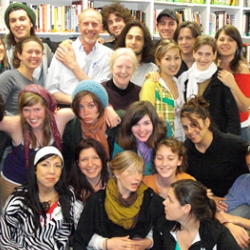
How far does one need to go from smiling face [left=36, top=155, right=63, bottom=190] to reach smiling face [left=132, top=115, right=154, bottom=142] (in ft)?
1.85

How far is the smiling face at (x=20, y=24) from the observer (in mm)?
3447

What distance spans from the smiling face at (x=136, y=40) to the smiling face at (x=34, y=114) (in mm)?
1120

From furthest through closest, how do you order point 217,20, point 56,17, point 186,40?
point 217,20, point 56,17, point 186,40

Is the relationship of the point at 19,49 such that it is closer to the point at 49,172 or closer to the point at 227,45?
the point at 49,172

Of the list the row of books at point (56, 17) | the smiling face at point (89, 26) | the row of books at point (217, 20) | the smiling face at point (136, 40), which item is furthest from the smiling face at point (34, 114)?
the row of books at point (217, 20)

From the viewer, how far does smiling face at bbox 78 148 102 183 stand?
2689 mm

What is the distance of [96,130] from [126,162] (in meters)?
0.43

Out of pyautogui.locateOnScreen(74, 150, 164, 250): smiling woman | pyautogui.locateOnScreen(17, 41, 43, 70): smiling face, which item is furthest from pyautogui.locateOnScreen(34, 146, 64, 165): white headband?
pyautogui.locateOnScreen(17, 41, 43, 70): smiling face

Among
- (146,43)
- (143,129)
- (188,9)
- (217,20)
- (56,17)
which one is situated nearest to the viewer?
(143,129)

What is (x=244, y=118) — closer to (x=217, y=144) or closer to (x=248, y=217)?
(x=217, y=144)

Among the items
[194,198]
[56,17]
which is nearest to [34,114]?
[194,198]

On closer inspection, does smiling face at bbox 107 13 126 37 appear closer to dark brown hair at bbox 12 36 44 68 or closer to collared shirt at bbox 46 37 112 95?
collared shirt at bbox 46 37 112 95

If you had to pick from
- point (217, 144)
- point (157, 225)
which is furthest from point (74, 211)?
point (217, 144)

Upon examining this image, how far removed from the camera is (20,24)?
344 cm
